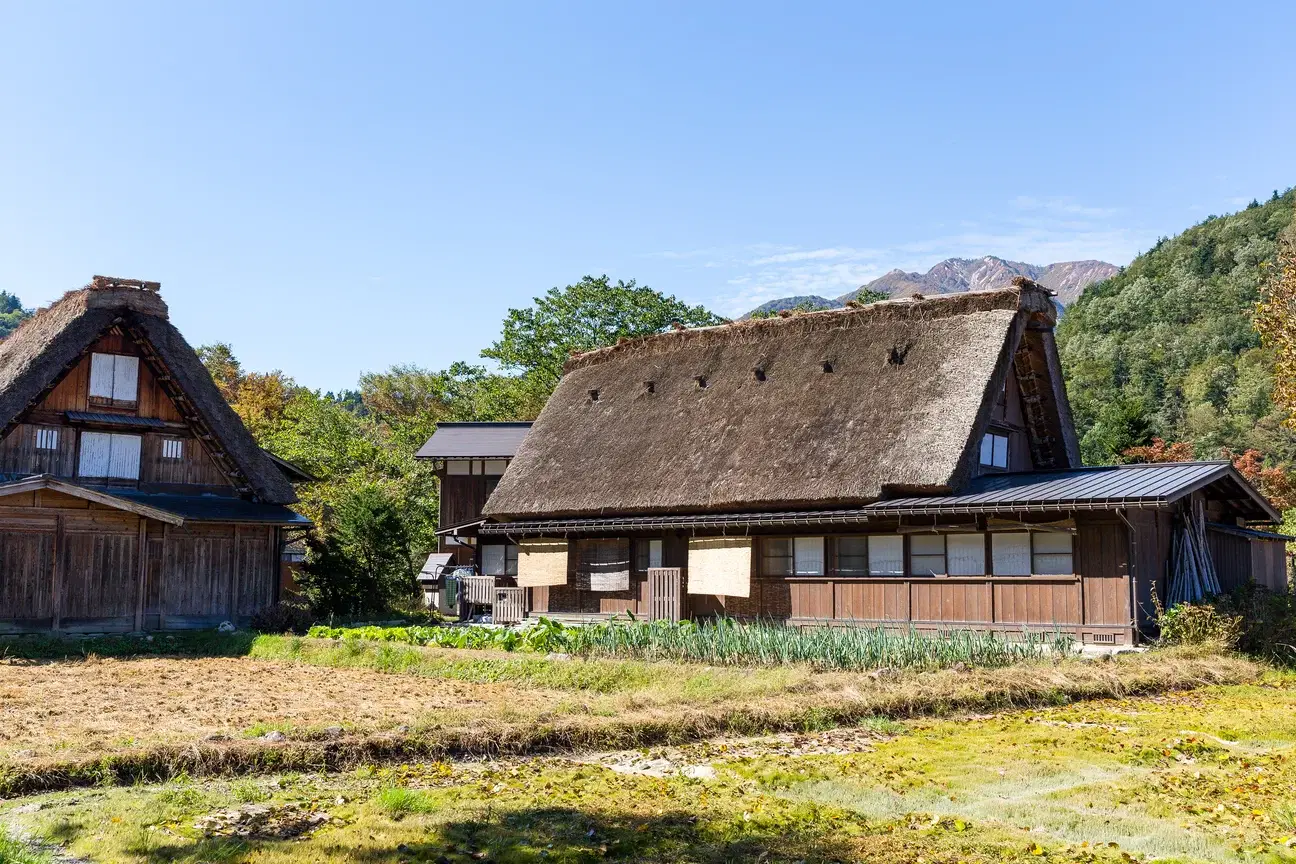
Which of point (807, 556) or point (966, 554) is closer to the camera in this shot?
point (966, 554)

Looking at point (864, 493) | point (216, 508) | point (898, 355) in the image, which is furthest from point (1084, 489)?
point (216, 508)

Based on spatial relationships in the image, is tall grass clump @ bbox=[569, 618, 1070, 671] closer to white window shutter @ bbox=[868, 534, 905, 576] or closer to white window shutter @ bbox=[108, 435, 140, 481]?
white window shutter @ bbox=[868, 534, 905, 576]

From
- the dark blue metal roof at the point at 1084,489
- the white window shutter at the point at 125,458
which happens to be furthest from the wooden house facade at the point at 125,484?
the dark blue metal roof at the point at 1084,489

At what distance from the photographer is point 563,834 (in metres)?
6.96

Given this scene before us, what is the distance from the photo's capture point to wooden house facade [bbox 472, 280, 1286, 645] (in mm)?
19016

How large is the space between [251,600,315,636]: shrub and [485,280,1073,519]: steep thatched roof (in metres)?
5.45

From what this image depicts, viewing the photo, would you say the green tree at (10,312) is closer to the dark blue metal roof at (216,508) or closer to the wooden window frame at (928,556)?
the dark blue metal roof at (216,508)

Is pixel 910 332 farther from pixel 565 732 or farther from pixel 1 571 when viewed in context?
pixel 1 571

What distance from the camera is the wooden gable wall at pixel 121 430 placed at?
82.8 ft

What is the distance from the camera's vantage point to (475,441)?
115 ft

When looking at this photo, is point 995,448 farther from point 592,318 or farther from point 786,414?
point 592,318

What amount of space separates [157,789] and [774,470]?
640 inches

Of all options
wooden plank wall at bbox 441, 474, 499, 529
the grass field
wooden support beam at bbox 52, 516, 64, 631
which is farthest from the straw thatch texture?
the grass field

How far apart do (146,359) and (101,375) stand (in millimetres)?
1089
